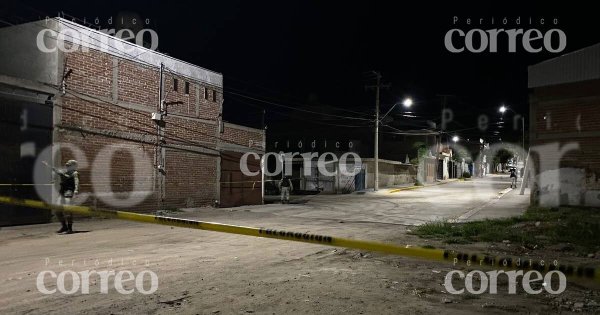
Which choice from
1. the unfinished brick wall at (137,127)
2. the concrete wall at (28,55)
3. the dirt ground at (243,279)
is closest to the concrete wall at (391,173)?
the unfinished brick wall at (137,127)

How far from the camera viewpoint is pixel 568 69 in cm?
1622

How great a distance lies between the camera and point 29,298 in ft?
17.1

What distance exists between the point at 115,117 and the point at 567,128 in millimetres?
16669

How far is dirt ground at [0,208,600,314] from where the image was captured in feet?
16.0

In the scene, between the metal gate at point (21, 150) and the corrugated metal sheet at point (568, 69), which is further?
the corrugated metal sheet at point (568, 69)

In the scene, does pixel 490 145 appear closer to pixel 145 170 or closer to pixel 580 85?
pixel 580 85

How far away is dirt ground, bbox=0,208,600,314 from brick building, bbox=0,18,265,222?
3.65 m

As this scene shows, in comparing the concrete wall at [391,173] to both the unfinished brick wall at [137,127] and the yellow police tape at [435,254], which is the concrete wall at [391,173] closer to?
the unfinished brick wall at [137,127]

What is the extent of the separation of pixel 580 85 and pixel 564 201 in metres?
4.40

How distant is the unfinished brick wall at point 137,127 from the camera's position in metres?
13.7

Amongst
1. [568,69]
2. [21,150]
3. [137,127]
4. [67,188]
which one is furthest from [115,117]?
[568,69]

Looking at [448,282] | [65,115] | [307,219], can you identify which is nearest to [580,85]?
[307,219]

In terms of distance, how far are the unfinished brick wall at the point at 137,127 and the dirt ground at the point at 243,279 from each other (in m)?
4.17

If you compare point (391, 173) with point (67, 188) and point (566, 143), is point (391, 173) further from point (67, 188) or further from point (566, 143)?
point (67, 188)
